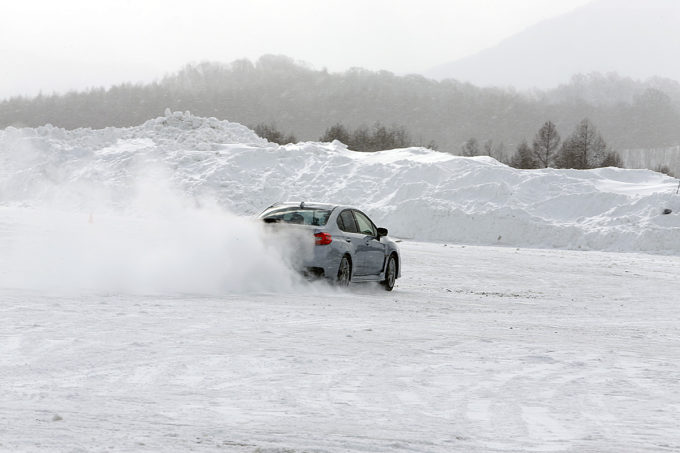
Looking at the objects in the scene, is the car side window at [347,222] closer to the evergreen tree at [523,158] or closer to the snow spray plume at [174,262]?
the snow spray plume at [174,262]

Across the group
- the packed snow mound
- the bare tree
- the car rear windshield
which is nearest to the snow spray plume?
the car rear windshield

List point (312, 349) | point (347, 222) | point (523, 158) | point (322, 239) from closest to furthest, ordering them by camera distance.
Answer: point (312, 349) < point (322, 239) < point (347, 222) < point (523, 158)

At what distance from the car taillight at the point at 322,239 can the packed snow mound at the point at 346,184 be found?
22818 mm

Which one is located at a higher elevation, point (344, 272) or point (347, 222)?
point (347, 222)

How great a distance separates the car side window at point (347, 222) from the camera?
15.0 meters

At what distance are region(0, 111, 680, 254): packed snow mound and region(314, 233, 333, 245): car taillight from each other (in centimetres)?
2282

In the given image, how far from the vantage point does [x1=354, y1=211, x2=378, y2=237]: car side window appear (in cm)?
1577

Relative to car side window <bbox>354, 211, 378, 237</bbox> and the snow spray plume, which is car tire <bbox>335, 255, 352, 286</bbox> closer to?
the snow spray plume

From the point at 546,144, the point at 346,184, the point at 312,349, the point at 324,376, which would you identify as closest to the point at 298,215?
the point at 312,349

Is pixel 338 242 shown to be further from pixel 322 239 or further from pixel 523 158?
pixel 523 158

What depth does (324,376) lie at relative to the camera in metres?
6.75

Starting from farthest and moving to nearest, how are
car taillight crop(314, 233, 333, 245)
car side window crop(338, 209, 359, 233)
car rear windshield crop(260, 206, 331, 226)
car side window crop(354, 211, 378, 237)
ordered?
car side window crop(354, 211, 378, 237)
car side window crop(338, 209, 359, 233)
car rear windshield crop(260, 206, 331, 226)
car taillight crop(314, 233, 333, 245)

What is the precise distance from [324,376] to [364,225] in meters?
9.47

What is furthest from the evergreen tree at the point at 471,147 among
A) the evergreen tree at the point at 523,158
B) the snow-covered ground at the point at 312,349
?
the snow-covered ground at the point at 312,349
